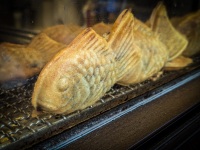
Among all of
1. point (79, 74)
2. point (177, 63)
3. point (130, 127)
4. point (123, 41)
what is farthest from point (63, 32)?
point (177, 63)

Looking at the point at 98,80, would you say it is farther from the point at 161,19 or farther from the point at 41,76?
the point at 161,19

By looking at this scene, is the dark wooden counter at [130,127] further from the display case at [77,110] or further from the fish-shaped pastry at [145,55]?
the fish-shaped pastry at [145,55]

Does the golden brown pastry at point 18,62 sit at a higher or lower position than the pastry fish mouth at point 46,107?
higher

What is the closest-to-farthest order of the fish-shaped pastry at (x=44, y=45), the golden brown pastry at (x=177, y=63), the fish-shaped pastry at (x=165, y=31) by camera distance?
the fish-shaped pastry at (x=44, y=45)
the fish-shaped pastry at (x=165, y=31)
the golden brown pastry at (x=177, y=63)

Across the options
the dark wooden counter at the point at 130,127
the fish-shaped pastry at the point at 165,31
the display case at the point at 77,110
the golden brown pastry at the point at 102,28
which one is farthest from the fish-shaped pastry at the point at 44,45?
the fish-shaped pastry at the point at 165,31

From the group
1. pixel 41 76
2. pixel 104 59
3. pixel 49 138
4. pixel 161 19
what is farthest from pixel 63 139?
pixel 161 19

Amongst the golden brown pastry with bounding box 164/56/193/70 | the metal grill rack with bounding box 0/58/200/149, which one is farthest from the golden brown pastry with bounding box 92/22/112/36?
the golden brown pastry with bounding box 164/56/193/70

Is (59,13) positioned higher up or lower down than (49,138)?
higher up
